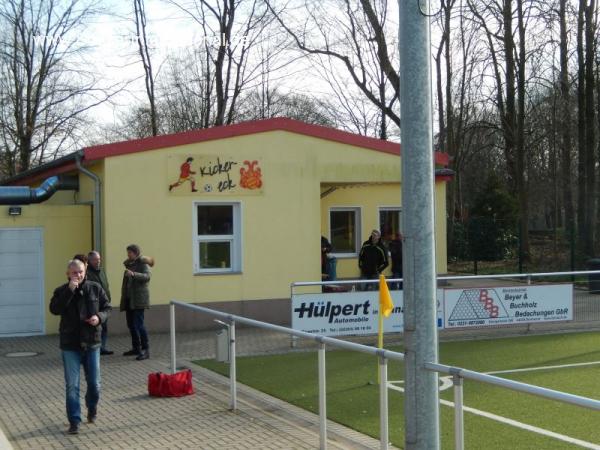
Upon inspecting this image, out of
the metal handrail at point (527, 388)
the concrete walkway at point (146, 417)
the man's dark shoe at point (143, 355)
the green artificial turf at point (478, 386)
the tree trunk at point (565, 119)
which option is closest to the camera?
A: the metal handrail at point (527, 388)

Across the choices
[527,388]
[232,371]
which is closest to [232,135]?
[232,371]

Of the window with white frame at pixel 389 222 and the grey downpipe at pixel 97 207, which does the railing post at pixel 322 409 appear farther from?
the window with white frame at pixel 389 222

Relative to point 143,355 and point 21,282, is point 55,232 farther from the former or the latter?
point 143,355

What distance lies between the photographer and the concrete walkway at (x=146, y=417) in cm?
845

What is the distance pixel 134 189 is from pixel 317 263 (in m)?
4.24

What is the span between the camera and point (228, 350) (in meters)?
10.2

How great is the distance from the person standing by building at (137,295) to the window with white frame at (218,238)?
3.86 meters

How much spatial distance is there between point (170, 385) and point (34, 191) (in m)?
9.14

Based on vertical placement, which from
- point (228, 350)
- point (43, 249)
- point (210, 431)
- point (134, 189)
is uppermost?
point (134, 189)

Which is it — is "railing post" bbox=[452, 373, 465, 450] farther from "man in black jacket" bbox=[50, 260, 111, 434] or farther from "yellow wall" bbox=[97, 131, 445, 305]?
"yellow wall" bbox=[97, 131, 445, 305]

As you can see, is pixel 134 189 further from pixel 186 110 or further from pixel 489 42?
pixel 186 110

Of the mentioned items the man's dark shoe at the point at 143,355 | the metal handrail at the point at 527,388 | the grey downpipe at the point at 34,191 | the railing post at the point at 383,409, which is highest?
the grey downpipe at the point at 34,191

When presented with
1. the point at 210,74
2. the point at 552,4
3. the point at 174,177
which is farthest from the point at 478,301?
the point at 210,74

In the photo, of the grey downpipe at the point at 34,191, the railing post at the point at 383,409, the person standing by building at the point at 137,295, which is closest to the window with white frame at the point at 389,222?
the grey downpipe at the point at 34,191
